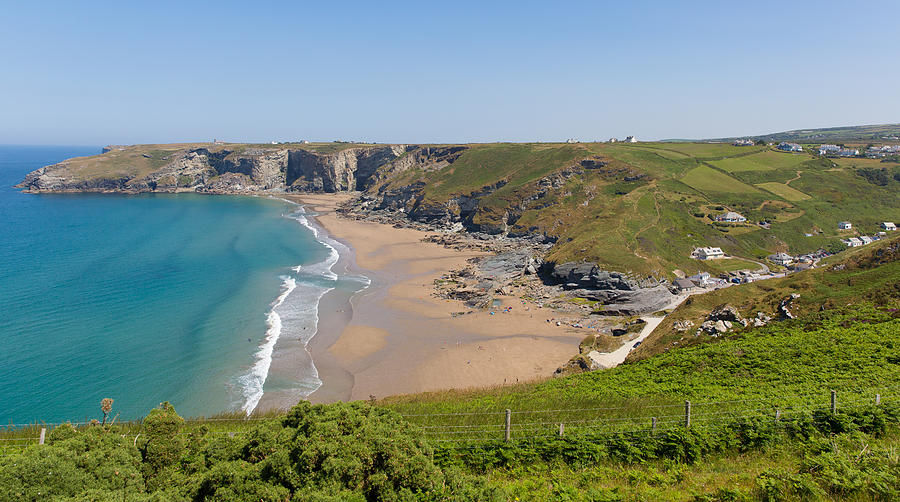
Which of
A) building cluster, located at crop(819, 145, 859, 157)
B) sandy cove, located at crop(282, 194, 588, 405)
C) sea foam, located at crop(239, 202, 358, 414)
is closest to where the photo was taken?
sea foam, located at crop(239, 202, 358, 414)

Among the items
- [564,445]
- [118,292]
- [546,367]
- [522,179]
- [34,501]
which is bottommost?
[546,367]

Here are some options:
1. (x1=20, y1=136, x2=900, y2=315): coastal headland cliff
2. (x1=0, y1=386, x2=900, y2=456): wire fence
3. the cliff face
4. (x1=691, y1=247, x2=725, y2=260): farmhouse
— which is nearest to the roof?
(x1=20, y1=136, x2=900, y2=315): coastal headland cliff

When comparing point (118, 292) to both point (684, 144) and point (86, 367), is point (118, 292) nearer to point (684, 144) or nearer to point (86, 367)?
point (86, 367)

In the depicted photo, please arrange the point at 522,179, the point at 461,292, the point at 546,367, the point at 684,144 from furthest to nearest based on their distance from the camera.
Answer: the point at 684,144, the point at 522,179, the point at 461,292, the point at 546,367

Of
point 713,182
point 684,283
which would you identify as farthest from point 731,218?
point 684,283

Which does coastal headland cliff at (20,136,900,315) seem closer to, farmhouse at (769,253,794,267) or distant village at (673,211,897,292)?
distant village at (673,211,897,292)

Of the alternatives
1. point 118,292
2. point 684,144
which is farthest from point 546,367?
point 684,144
